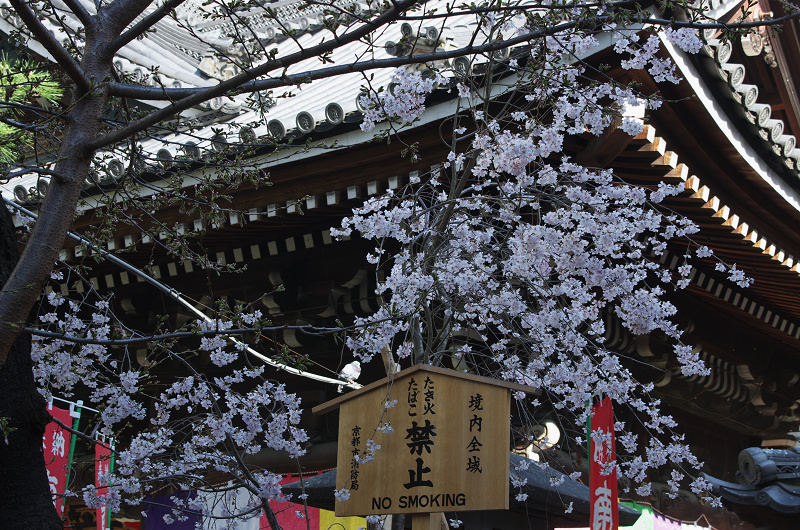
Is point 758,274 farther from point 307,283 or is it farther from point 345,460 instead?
point 345,460

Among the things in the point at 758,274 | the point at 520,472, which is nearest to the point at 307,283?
the point at 520,472

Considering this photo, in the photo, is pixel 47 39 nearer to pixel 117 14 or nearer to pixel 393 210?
pixel 117 14

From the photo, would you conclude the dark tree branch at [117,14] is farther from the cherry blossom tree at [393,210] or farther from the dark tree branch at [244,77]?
the dark tree branch at [244,77]

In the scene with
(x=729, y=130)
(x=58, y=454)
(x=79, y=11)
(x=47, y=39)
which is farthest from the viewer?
(x=58, y=454)

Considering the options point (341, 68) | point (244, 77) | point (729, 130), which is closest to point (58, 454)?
point (244, 77)

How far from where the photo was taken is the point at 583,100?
361 centimetres

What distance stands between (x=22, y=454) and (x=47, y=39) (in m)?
1.48

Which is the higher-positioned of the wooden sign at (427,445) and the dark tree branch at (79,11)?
the dark tree branch at (79,11)

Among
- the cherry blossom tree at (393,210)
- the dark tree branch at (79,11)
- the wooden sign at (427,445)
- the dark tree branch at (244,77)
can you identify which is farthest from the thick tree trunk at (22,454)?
the wooden sign at (427,445)

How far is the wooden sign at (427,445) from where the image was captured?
321 cm

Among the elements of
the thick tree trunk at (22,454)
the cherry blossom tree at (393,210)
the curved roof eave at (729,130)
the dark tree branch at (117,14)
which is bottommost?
the thick tree trunk at (22,454)

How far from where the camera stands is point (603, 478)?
5004 millimetres

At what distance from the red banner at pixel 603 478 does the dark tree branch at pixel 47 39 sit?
3686 mm

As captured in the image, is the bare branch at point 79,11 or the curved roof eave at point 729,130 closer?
the bare branch at point 79,11
